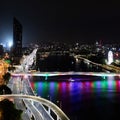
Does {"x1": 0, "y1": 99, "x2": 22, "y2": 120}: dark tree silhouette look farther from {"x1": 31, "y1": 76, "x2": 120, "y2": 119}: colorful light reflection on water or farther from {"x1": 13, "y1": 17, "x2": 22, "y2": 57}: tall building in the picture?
{"x1": 13, "y1": 17, "x2": 22, "y2": 57}: tall building

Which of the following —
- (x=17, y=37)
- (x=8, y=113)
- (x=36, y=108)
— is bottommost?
(x=36, y=108)

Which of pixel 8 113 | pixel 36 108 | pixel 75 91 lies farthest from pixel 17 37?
pixel 8 113

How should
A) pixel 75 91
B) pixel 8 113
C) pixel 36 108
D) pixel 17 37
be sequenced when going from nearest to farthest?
pixel 8 113 < pixel 36 108 < pixel 75 91 < pixel 17 37

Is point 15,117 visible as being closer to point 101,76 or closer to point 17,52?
point 101,76

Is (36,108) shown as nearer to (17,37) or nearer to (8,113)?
(8,113)

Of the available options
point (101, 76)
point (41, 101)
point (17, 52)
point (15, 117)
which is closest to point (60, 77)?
point (101, 76)

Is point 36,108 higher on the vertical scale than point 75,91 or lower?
lower

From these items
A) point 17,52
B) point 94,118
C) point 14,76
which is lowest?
point 94,118

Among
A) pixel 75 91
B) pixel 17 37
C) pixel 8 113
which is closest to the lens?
pixel 8 113
